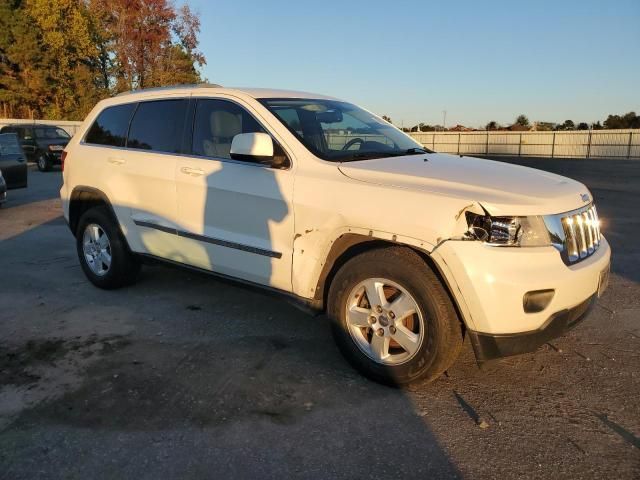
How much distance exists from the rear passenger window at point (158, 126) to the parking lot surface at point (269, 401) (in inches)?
56.7

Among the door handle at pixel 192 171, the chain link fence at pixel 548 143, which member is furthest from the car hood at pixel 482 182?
the chain link fence at pixel 548 143

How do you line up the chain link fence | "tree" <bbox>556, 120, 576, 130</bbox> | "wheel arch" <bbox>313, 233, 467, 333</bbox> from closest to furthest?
"wheel arch" <bbox>313, 233, 467, 333</bbox> < the chain link fence < "tree" <bbox>556, 120, 576, 130</bbox>

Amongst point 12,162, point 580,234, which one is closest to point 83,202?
point 580,234

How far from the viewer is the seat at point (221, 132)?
4184mm

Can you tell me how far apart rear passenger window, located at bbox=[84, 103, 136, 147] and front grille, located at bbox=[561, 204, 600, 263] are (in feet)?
12.7

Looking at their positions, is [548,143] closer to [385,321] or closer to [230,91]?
[230,91]

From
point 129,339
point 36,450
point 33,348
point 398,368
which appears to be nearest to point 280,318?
point 129,339

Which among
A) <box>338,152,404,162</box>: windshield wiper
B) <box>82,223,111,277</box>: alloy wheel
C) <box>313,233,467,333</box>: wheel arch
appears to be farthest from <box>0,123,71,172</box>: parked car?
<box>313,233,467,333</box>: wheel arch

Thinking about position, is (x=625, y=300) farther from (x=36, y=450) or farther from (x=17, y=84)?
(x=17, y=84)

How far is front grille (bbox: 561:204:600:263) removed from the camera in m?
3.17

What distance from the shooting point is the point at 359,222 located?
330cm

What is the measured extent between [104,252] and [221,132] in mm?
1932

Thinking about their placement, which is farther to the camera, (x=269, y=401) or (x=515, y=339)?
(x=269, y=401)

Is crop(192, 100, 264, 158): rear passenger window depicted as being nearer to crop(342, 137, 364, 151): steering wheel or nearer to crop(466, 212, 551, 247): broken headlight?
crop(342, 137, 364, 151): steering wheel
